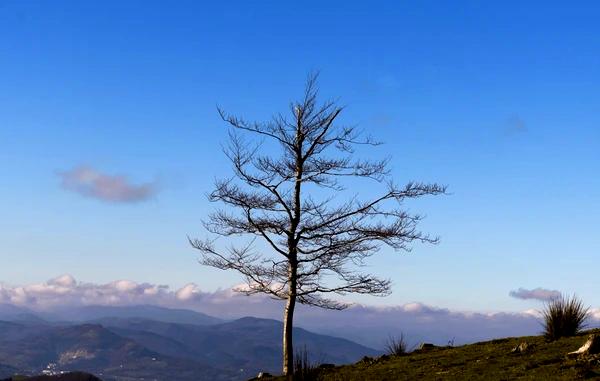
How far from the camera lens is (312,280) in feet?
83.1

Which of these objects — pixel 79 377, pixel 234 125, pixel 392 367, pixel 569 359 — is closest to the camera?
pixel 569 359

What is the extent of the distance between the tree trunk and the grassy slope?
219 cm

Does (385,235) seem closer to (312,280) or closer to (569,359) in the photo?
(312,280)

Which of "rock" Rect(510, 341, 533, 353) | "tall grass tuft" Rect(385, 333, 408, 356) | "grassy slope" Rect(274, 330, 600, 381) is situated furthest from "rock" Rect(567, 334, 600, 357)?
"tall grass tuft" Rect(385, 333, 408, 356)

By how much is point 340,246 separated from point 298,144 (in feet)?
14.3

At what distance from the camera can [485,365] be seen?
18.2m

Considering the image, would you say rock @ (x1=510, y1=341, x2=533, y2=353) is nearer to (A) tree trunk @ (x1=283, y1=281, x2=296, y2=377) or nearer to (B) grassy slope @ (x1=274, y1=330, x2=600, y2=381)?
(B) grassy slope @ (x1=274, y1=330, x2=600, y2=381)

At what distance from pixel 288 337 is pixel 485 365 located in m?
8.54

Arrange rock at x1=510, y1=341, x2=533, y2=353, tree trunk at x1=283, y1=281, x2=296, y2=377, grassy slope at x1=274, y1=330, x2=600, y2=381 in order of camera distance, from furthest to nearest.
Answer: tree trunk at x1=283, y1=281, x2=296, y2=377 < rock at x1=510, y1=341, x2=533, y2=353 < grassy slope at x1=274, y1=330, x2=600, y2=381

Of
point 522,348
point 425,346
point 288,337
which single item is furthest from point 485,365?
point 288,337

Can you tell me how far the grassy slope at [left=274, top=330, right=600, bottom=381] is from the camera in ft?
52.3

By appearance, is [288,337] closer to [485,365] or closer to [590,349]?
[485,365]

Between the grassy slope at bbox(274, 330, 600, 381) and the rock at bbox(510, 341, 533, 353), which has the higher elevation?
the rock at bbox(510, 341, 533, 353)

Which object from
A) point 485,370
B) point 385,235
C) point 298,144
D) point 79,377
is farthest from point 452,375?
point 79,377
